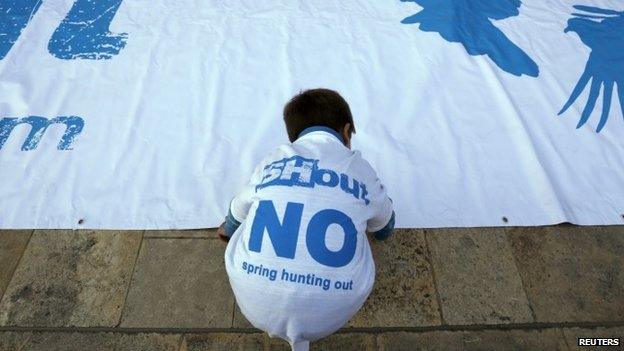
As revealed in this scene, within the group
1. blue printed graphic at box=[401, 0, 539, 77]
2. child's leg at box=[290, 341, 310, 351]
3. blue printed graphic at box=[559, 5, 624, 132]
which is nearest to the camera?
child's leg at box=[290, 341, 310, 351]

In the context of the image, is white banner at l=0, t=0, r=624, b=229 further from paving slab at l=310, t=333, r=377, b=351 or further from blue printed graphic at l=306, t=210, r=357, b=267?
blue printed graphic at l=306, t=210, r=357, b=267

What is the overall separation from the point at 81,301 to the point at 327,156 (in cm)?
98

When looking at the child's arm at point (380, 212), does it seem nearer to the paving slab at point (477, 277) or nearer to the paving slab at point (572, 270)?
the paving slab at point (477, 277)

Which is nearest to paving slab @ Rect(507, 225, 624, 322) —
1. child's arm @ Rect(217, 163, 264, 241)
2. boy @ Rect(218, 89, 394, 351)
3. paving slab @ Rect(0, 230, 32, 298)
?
boy @ Rect(218, 89, 394, 351)

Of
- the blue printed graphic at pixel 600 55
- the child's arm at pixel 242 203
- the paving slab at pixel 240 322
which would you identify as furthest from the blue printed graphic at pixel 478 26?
the paving slab at pixel 240 322

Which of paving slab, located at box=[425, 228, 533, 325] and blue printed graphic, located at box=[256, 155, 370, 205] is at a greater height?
blue printed graphic, located at box=[256, 155, 370, 205]

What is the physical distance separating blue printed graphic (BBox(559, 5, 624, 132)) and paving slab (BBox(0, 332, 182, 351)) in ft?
6.02

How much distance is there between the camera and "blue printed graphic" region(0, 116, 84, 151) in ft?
5.74

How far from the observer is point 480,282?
141 cm

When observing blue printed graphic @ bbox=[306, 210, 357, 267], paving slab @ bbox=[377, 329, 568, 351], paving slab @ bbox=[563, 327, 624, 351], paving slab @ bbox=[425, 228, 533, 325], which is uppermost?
blue printed graphic @ bbox=[306, 210, 357, 267]

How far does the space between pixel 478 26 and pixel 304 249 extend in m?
1.83

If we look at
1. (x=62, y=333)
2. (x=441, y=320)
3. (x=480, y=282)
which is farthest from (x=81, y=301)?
(x=480, y=282)

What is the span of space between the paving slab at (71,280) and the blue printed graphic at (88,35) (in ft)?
3.21

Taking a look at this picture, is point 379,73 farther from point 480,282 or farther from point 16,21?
point 16,21
